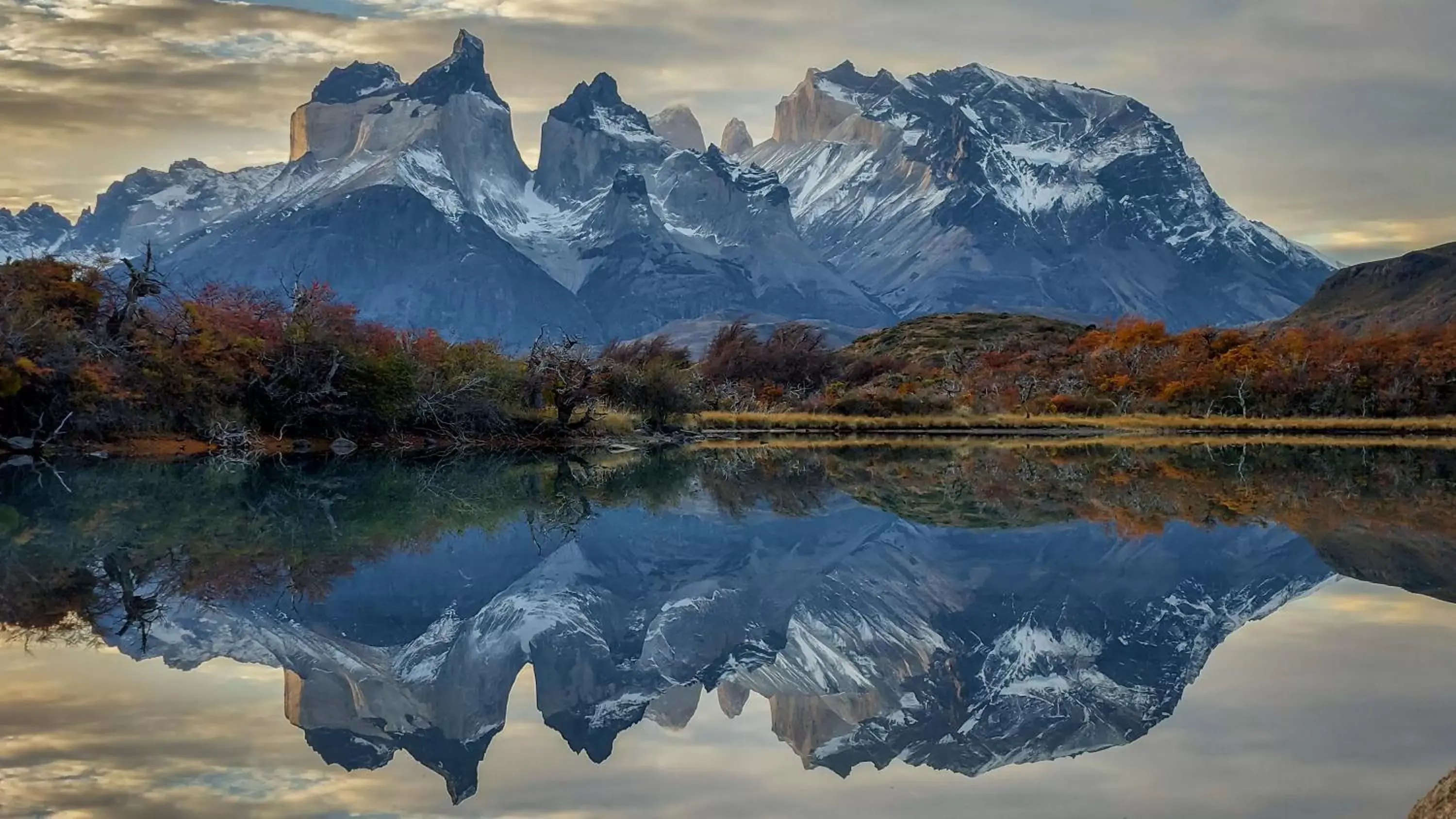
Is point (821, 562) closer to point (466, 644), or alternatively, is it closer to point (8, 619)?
point (466, 644)

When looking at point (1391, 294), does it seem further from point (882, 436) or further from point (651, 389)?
point (651, 389)

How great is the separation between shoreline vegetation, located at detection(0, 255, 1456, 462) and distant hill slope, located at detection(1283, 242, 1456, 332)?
70079 millimetres

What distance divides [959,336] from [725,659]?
99.9 meters

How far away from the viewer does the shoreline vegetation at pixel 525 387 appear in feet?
133

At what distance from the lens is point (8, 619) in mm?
13797

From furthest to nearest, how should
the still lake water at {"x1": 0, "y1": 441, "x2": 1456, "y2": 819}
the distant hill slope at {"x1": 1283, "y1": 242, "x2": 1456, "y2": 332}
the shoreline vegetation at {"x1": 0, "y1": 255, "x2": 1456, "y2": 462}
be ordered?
the distant hill slope at {"x1": 1283, "y1": 242, "x2": 1456, "y2": 332} → the shoreline vegetation at {"x1": 0, "y1": 255, "x2": 1456, "y2": 462} → the still lake water at {"x1": 0, "y1": 441, "x2": 1456, "y2": 819}

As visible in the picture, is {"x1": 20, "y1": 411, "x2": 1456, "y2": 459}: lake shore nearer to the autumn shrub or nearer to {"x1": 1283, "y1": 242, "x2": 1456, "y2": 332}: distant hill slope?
the autumn shrub

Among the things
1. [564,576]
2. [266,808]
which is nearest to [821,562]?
[564,576]

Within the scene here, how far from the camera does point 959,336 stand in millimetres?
110562

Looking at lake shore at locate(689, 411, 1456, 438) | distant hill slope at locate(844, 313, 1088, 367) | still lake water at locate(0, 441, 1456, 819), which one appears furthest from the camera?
distant hill slope at locate(844, 313, 1088, 367)

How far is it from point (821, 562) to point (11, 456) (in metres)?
28.1

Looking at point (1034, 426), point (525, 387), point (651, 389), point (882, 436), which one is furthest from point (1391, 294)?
point (525, 387)

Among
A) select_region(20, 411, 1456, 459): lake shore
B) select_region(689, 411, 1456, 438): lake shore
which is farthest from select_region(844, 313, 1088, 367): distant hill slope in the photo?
select_region(20, 411, 1456, 459): lake shore

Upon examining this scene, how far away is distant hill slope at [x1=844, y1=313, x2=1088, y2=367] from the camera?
100438 mm
